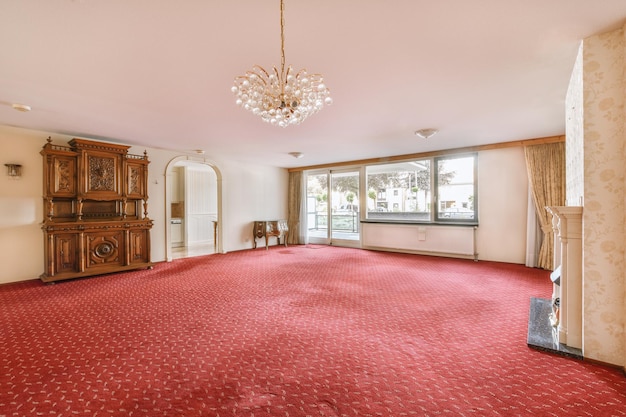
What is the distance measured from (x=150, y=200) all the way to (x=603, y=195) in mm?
7108

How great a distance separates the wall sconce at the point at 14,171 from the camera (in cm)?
459

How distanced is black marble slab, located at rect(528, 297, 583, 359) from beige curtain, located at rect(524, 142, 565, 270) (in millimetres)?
2512

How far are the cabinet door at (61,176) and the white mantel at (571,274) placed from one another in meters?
6.76

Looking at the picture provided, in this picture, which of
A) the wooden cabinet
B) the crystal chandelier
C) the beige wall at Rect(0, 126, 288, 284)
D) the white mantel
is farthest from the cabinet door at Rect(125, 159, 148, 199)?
the white mantel

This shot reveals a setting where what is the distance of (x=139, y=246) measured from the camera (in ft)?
18.4

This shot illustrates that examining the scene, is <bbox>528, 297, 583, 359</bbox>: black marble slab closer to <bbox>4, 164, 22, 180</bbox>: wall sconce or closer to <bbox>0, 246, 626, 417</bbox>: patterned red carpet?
<bbox>0, 246, 626, 417</bbox>: patterned red carpet

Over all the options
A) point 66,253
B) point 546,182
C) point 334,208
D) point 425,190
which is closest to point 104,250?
point 66,253

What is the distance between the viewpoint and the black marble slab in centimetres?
237

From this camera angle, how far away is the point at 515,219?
600 centimetres

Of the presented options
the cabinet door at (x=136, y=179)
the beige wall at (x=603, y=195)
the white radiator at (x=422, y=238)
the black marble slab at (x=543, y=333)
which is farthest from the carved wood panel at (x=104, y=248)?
the beige wall at (x=603, y=195)

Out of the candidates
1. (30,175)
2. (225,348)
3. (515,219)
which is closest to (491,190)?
(515,219)

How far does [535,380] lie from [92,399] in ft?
10.0

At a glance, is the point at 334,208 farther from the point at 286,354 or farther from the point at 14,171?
the point at 14,171

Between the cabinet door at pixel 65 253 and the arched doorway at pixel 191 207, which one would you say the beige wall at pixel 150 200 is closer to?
the cabinet door at pixel 65 253
